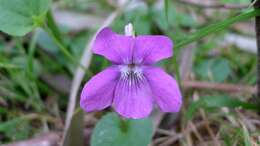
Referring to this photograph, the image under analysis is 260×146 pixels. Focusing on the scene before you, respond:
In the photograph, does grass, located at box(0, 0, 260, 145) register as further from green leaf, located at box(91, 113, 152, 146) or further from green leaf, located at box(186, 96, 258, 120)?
green leaf, located at box(91, 113, 152, 146)

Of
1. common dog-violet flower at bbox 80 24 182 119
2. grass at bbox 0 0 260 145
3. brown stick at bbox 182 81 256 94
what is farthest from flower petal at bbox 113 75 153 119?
brown stick at bbox 182 81 256 94

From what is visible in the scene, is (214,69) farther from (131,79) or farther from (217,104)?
(131,79)

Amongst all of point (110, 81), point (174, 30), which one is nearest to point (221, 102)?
point (110, 81)

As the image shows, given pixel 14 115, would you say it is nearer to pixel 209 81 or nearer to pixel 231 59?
pixel 209 81

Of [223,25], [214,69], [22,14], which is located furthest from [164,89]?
[214,69]

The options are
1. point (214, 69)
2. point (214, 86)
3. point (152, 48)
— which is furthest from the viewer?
point (214, 69)

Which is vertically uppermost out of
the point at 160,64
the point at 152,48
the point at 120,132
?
the point at 152,48
